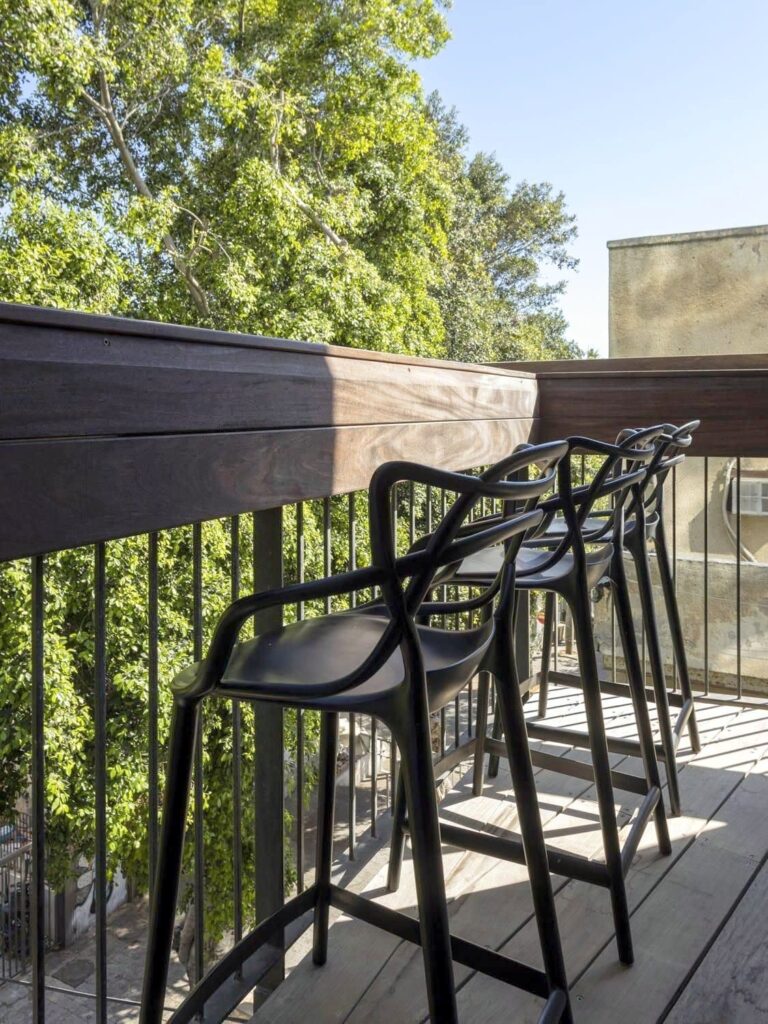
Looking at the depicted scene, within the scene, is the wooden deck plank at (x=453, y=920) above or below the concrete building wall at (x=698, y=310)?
below

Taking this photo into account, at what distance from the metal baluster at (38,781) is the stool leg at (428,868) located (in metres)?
0.36

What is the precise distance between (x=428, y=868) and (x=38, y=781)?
1.32 feet

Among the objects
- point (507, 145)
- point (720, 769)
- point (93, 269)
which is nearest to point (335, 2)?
point (93, 269)

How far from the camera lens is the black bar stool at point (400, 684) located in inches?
29.0

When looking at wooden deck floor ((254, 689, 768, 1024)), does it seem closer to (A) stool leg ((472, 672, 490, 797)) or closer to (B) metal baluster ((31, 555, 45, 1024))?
(A) stool leg ((472, 672, 490, 797))

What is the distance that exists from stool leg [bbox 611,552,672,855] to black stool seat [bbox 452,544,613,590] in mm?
38

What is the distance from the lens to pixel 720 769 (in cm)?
195

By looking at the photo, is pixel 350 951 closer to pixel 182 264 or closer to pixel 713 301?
pixel 182 264

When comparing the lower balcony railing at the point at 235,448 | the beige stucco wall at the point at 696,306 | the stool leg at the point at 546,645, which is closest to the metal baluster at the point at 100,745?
the lower balcony railing at the point at 235,448

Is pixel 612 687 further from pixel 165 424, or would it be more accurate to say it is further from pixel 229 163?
pixel 229 163

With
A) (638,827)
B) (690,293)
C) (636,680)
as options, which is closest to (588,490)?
Result: (636,680)

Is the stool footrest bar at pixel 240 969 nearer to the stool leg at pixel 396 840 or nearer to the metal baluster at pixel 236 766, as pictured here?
the metal baluster at pixel 236 766

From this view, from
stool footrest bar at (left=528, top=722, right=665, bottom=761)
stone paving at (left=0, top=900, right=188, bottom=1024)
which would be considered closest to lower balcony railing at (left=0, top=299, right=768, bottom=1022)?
stool footrest bar at (left=528, top=722, right=665, bottom=761)

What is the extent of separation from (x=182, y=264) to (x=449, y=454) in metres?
7.65
